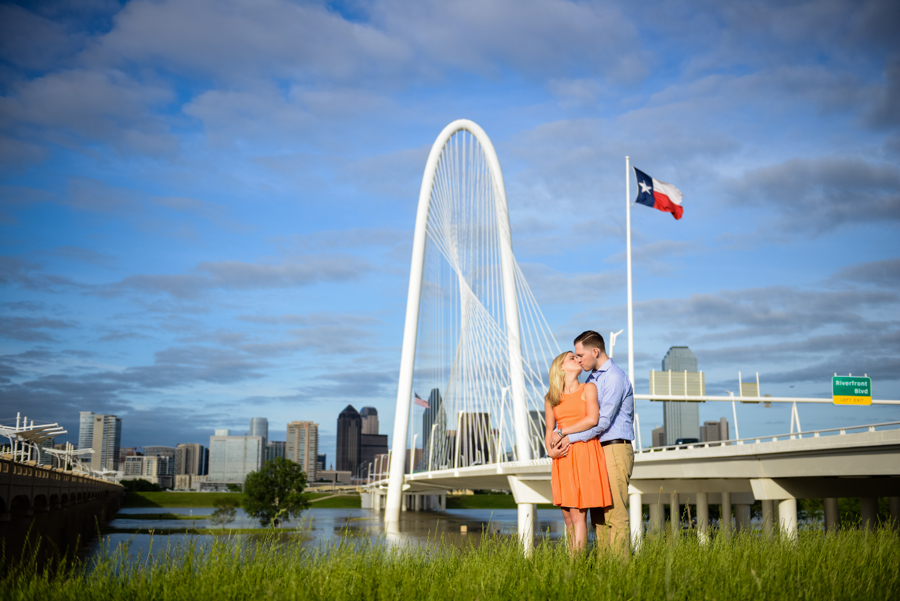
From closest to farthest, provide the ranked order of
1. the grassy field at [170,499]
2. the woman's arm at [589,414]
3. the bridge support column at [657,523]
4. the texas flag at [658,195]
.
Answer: the woman's arm at [589,414], the bridge support column at [657,523], the texas flag at [658,195], the grassy field at [170,499]

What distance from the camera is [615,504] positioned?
19.4 feet

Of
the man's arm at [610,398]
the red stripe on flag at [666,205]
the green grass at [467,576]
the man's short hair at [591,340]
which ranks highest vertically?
the red stripe on flag at [666,205]

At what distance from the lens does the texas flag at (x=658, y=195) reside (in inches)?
1109

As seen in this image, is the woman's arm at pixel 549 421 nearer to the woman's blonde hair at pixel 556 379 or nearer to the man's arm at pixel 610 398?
the woman's blonde hair at pixel 556 379

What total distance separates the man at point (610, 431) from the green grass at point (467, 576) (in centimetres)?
35

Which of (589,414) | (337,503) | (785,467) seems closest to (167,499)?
(337,503)

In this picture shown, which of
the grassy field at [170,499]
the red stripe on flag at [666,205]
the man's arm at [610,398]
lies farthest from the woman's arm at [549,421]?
the grassy field at [170,499]

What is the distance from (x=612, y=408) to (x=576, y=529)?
1.00 metres

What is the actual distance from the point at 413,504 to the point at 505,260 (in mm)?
96017

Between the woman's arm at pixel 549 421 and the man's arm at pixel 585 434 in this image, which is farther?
the woman's arm at pixel 549 421

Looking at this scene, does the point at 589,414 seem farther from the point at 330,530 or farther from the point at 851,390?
the point at 330,530

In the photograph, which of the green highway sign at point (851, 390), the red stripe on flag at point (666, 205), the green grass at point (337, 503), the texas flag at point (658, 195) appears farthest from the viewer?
the green grass at point (337, 503)

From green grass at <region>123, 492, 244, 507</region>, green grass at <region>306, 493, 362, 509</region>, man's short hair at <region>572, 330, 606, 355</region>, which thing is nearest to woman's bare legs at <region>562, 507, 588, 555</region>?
man's short hair at <region>572, 330, 606, 355</region>

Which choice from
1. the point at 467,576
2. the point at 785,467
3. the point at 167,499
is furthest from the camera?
the point at 167,499
